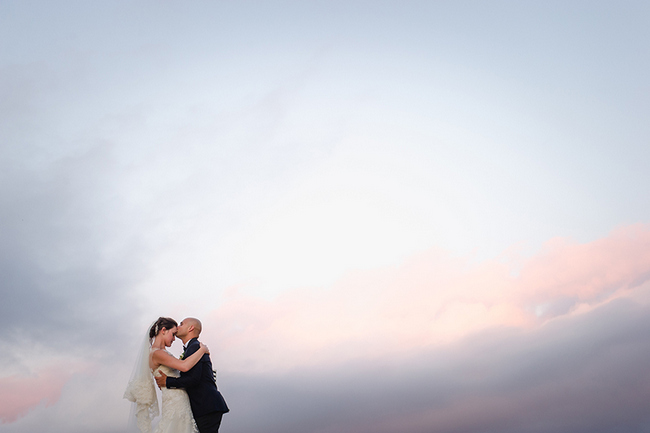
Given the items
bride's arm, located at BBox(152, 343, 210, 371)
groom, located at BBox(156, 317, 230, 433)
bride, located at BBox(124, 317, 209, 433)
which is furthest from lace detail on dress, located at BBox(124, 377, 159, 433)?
bride's arm, located at BBox(152, 343, 210, 371)

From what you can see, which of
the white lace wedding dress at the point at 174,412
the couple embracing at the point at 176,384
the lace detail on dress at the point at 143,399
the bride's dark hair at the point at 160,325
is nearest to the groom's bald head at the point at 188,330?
the couple embracing at the point at 176,384

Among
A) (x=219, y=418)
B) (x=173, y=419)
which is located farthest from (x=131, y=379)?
(x=219, y=418)

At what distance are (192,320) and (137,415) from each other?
7.33ft

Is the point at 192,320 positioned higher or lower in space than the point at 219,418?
higher

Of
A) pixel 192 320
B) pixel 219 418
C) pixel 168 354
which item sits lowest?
pixel 219 418

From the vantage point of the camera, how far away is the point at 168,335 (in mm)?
10555

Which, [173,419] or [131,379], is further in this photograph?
[131,379]

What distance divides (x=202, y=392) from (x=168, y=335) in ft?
4.50

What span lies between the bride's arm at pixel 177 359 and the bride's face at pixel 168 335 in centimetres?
31

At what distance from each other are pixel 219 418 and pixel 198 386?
0.79 metres

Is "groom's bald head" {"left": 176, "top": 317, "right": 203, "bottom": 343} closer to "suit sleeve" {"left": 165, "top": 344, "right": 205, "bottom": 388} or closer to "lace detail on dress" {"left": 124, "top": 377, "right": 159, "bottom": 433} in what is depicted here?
"suit sleeve" {"left": 165, "top": 344, "right": 205, "bottom": 388}

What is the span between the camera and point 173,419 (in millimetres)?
10109

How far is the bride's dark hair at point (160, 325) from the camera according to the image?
1060cm

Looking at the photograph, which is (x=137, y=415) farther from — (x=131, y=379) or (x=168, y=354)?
(x=168, y=354)
